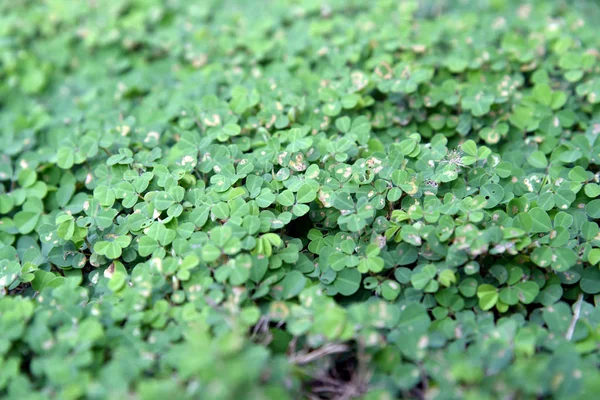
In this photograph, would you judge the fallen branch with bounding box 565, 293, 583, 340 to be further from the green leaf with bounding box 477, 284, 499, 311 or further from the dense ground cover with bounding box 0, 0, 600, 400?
the green leaf with bounding box 477, 284, 499, 311

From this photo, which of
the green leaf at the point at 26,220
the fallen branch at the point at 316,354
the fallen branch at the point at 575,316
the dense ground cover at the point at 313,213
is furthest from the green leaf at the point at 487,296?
the green leaf at the point at 26,220

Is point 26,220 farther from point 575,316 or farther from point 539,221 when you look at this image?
point 575,316

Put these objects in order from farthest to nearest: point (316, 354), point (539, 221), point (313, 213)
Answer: point (313, 213), point (539, 221), point (316, 354)

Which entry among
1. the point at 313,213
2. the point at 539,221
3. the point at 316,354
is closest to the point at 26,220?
the point at 313,213

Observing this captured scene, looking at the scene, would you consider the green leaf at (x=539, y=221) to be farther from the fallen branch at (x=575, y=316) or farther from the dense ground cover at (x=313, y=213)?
the fallen branch at (x=575, y=316)

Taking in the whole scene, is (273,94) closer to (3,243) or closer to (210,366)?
(3,243)

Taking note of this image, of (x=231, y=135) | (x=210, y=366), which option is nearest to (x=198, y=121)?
(x=231, y=135)

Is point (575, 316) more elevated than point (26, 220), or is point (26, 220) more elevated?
point (26, 220)

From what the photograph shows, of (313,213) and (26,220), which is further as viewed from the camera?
(26,220)
